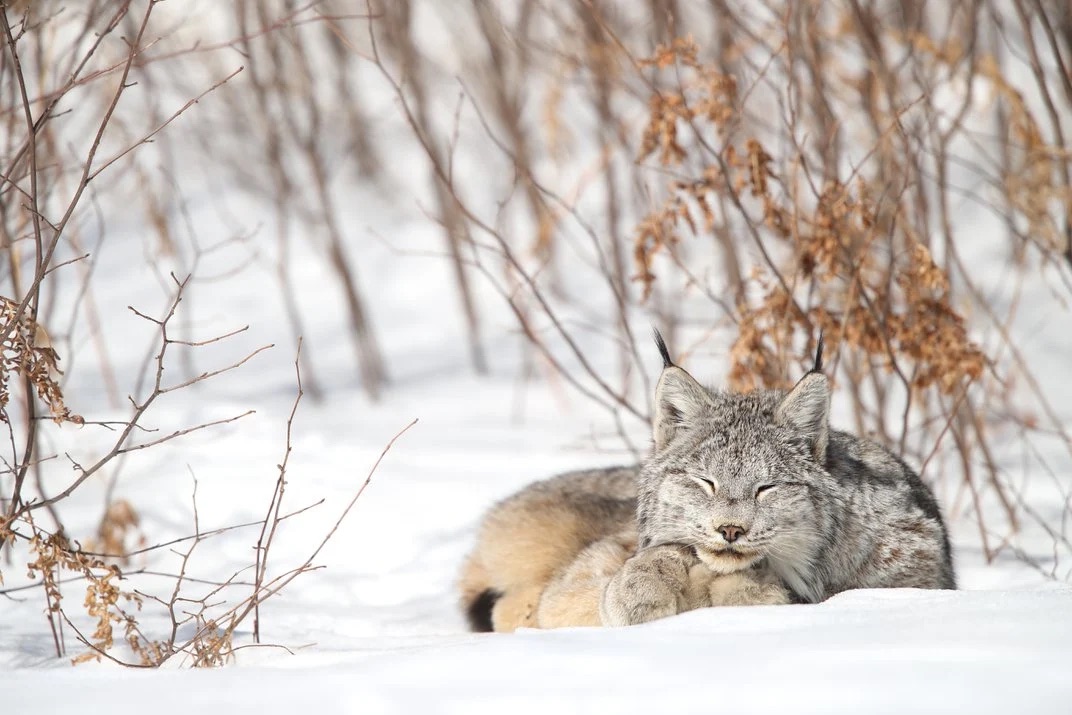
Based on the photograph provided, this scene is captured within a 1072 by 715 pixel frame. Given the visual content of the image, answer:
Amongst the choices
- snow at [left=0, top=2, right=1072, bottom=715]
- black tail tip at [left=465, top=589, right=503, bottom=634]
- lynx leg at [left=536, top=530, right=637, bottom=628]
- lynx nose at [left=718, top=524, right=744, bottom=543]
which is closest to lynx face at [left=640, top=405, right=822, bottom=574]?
lynx nose at [left=718, top=524, right=744, bottom=543]

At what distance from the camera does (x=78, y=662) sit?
3445 mm

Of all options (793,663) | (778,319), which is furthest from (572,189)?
(793,663)

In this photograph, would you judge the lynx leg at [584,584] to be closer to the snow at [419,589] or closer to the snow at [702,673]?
the snow at [419,589]

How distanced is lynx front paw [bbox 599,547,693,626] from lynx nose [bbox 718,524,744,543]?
204 mm

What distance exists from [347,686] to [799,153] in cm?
282

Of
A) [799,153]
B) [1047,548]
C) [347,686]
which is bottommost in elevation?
[1047,548]

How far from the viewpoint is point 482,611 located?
4.44 m

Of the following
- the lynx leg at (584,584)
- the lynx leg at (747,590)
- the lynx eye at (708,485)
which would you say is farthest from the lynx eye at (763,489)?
the lynx leg at (584,584)

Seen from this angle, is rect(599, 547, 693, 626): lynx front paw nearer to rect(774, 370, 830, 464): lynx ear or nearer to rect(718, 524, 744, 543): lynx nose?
rect(718, 524, 744, 543): lynx nose

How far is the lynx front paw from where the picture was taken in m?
3.27

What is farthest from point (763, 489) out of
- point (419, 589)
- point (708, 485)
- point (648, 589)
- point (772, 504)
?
point (419, 589)

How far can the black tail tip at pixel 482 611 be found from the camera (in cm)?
441

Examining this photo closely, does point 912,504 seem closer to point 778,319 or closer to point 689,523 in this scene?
point 689,523

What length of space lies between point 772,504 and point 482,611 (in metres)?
1.58
